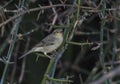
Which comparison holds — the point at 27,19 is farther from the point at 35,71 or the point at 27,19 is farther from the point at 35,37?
the point at 35,71

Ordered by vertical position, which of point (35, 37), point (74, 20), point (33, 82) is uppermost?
point (74, 20)

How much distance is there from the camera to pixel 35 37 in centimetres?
584

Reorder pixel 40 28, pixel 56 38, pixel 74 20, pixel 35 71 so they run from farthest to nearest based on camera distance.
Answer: pixel 35 71 < pixel 40 28 < pixel 56 38 < pixel 74 20

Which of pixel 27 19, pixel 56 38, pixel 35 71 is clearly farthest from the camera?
pixel 35 71

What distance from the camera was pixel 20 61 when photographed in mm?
5953

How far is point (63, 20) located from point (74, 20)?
110 inches

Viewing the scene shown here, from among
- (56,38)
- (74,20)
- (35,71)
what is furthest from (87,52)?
(74,20)

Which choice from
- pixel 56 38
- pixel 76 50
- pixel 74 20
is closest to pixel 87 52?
pixel 76 50

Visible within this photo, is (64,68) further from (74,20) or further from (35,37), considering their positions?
(74,20)

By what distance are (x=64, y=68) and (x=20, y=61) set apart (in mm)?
781

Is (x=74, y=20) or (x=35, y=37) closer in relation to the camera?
(x=74, y=20)

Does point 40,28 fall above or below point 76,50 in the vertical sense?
above

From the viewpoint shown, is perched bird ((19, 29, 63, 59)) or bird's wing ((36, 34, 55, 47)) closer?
perched bird ((19, 29, 63, 59))

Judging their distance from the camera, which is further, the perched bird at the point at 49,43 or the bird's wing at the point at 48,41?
the bird's wing at the point at 48,41
